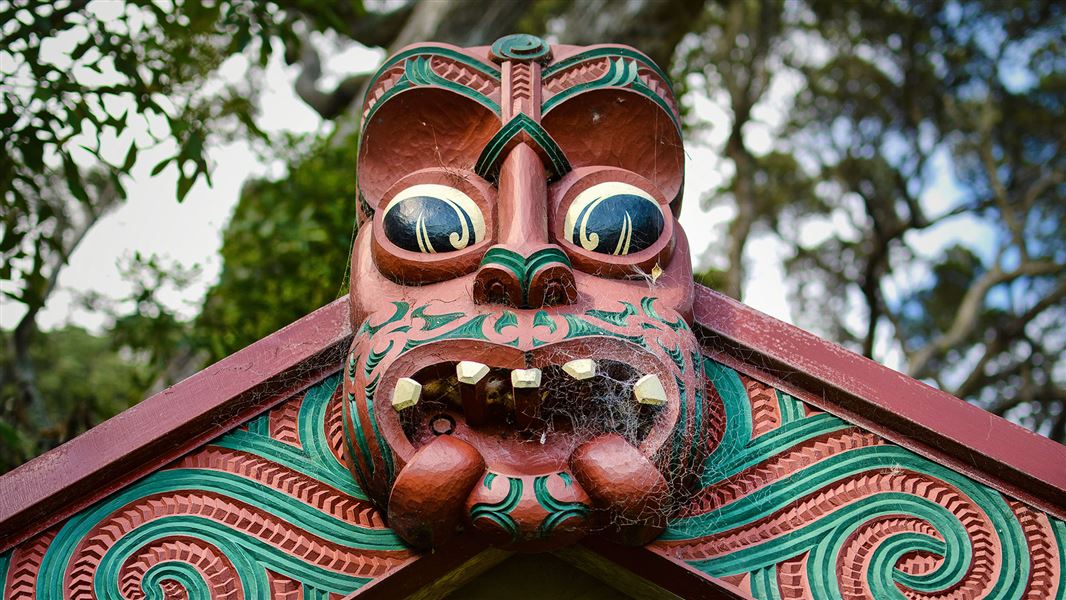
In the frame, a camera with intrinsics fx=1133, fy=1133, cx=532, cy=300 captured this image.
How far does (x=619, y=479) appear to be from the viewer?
303 centimetres

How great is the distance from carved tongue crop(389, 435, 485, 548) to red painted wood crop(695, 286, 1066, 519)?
1077 millimetres

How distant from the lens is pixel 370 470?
10.7 ft

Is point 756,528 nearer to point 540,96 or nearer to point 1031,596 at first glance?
point 1031,596

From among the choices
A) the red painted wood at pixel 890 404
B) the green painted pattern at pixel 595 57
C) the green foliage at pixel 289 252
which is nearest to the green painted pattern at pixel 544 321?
the red painted wood at pixel 890 404

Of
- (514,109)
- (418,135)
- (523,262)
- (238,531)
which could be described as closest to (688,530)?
(523,262)

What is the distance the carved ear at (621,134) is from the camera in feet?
12.8

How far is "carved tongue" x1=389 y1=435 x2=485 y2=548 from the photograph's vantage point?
3.04 m

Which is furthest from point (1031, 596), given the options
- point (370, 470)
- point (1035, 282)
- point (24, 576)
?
point (1035, 282)

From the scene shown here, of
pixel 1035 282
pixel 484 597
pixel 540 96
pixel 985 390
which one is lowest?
pixel 484 597

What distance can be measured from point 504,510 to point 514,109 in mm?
1430

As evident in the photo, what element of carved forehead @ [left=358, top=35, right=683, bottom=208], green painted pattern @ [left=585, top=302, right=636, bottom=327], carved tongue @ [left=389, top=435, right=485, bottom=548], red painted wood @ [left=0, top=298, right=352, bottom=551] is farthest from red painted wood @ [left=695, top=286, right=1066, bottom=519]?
red painted wood @ [left=0, top=298, right=352, bottom=551]

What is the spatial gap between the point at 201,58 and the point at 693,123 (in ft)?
15.1

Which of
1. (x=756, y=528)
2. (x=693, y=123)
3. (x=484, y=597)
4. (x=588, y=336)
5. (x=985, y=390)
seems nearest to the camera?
(x=588, y=336)

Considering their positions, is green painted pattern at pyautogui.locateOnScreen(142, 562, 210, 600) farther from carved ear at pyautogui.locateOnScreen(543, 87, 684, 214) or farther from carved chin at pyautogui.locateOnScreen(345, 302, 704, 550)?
carved ear at pyautogui.locateOnScreen(543, 87, 684, 214)
